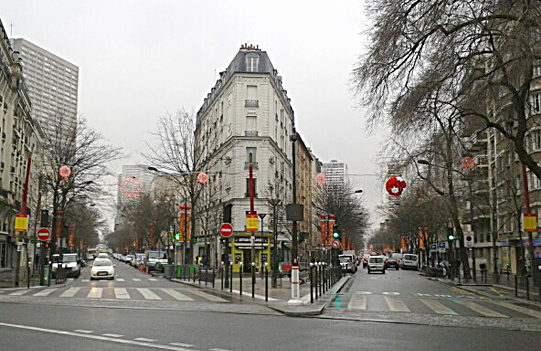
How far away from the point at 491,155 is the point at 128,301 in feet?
155

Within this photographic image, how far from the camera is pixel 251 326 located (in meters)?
12.7

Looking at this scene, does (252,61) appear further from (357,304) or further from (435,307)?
(435,307)

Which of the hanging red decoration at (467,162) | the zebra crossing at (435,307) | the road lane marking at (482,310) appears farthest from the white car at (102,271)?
the road lane marking at (482,310)

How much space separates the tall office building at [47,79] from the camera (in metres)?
154

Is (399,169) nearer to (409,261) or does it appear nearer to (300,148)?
(409,261)

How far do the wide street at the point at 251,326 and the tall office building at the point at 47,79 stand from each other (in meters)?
144

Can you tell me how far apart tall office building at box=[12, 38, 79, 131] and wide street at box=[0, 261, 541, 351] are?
471 ft

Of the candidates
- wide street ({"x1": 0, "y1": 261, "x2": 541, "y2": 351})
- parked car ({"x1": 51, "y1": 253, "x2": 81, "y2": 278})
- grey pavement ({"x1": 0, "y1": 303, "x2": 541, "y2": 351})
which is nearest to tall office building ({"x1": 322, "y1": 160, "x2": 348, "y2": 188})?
parked car ({"x1": 51, "y1": 253, "x2": 81, "y2": 278})

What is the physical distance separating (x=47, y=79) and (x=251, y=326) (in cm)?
15925

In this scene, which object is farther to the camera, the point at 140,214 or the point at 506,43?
the point at 140,214

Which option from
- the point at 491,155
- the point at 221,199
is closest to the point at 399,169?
the point at 221,199

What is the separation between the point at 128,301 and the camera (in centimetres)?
1955

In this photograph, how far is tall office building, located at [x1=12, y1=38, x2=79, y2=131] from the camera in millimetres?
154000

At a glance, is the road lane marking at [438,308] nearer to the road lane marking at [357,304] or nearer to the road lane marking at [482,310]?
the road lane marking at [482,310]
